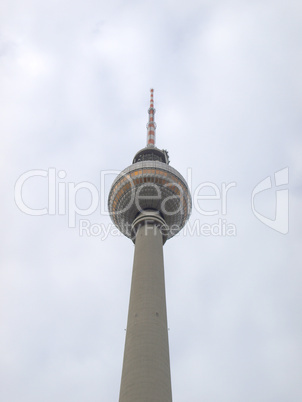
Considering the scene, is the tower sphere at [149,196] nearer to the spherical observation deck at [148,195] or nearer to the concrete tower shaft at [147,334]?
the spherical observation deck at [148,195]

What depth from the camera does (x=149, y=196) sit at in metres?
48.2

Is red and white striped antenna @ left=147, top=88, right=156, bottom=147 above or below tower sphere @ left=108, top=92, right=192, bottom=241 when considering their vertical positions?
above

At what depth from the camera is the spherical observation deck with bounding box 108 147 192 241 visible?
4834 centimetres

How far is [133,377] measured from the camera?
3238cm

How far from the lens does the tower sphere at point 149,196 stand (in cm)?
4834

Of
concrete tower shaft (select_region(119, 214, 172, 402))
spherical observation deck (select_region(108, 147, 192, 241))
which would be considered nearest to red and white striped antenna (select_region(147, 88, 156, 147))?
spherical observation deck (select_region(108, 147, 192, 241))

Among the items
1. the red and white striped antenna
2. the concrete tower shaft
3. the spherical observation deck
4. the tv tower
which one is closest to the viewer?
the concrete tower shaft

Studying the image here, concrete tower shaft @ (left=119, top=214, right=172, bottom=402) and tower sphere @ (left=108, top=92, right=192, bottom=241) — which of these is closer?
concrete tower shaft @ (left=119, top=214, right=172, bottom=402)

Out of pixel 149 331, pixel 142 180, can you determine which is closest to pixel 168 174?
pixel 142 180

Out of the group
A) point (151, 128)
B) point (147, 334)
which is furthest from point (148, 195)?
point (147, 334)

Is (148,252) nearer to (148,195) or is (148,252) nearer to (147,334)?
(148,195)

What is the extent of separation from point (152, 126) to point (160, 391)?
1608 inches

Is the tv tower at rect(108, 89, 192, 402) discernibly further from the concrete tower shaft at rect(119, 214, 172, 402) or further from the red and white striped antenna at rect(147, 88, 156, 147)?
the red and white striped antenna at rect(147, 88, 156, 147)

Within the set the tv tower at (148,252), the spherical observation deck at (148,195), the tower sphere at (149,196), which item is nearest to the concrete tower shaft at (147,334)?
the tv tower at (148,252)
